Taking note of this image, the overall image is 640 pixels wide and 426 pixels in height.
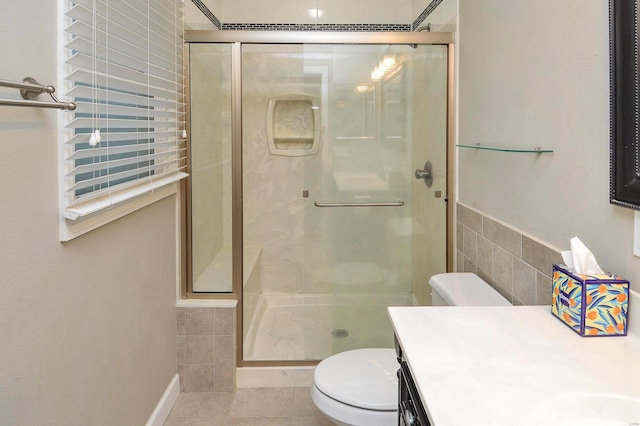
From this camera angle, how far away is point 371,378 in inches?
68.9

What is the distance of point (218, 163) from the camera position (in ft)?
8.46

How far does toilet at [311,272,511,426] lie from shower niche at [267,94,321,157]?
62.4 inches

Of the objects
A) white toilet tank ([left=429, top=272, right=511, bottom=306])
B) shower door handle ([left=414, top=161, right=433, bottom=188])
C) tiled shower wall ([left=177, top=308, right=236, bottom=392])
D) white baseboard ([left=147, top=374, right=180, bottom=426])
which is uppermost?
shower door handle ([left=414, top=161, right=433, bottom=188])

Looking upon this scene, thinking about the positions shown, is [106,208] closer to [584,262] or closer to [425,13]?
[584,262]

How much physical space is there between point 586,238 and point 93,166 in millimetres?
1449

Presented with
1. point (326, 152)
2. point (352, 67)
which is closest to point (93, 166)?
point (326, 152)

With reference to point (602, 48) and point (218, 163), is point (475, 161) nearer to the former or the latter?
point (602, 48)

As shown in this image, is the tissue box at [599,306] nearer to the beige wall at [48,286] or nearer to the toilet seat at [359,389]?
the toilet seat at [359,389]

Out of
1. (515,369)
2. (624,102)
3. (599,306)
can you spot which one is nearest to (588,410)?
(515,369)

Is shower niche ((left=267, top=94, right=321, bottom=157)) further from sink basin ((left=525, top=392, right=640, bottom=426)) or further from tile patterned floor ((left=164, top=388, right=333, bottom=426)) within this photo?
sink basin ((left=525, top=392, right=640, bottom=426))

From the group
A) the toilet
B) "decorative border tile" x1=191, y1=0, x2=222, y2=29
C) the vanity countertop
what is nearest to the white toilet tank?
the toilet

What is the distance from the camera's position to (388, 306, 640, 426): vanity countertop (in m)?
0.74

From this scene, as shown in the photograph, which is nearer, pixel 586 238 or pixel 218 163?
pixel 586 238

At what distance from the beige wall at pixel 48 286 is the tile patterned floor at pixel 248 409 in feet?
1.64
